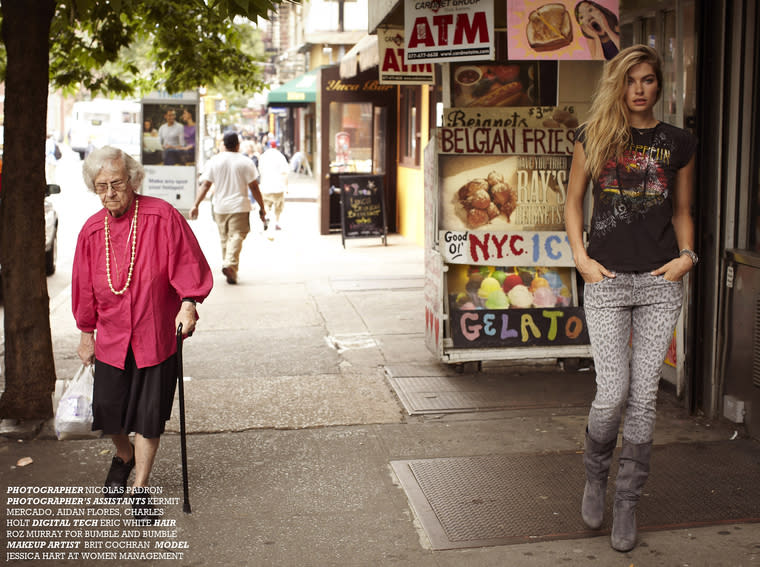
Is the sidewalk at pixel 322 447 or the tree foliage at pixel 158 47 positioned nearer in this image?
the sidewalk at pixel 322 447

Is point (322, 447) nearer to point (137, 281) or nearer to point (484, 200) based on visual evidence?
point (137, 281)

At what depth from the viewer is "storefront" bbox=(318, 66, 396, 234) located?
16.8 metres

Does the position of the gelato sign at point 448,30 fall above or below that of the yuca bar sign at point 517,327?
above

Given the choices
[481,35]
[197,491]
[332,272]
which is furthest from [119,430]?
[332,272]

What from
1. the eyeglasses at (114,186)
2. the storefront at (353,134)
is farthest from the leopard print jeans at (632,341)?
the storefront at (353,134)

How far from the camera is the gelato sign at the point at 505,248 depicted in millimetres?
6734

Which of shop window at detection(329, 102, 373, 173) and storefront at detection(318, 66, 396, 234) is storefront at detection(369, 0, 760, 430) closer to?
storefront at detection(318, 66, 396, 234)

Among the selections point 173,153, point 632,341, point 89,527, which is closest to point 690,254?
point 632,341

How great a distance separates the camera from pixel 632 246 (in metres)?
3.92

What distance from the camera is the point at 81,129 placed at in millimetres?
46719

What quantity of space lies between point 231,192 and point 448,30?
5.91 metres

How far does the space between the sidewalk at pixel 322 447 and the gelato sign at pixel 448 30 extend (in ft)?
7.16

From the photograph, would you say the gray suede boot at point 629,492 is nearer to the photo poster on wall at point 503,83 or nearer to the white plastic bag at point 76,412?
the white plastic bag at point 76,412

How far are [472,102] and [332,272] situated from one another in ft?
20.5
